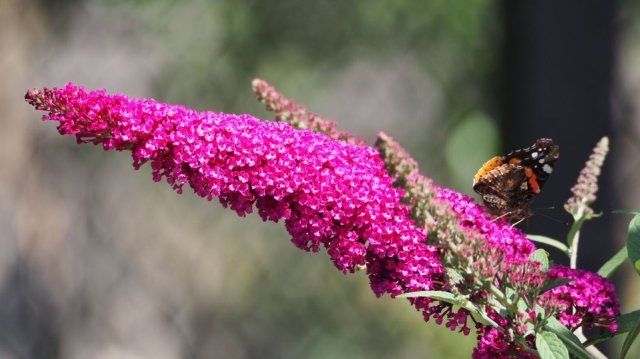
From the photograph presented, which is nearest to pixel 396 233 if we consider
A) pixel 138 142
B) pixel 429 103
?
pixel 138 142

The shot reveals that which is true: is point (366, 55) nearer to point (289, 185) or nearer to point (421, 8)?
point (421, 8)

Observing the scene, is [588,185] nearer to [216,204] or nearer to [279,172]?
[279,172]

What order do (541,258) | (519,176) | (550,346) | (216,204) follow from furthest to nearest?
(216,204), (519,176), (541,258), (550,346)

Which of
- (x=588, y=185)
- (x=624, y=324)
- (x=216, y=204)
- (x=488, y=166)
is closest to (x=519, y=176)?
(x=488, y=166)

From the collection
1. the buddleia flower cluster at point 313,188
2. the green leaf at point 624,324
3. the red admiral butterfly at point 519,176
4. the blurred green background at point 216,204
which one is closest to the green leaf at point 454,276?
the buddleia flower cluster at point 313,188

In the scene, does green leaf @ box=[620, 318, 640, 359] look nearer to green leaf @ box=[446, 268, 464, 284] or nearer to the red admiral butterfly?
green leaf @ box=[446, 268, 464, 284]

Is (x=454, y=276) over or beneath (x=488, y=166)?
beneath

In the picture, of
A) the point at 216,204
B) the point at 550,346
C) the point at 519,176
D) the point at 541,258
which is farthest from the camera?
the point at 216,204
